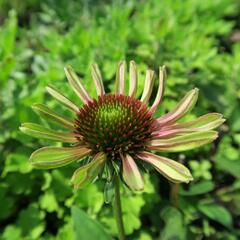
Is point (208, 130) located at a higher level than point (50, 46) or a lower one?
lower

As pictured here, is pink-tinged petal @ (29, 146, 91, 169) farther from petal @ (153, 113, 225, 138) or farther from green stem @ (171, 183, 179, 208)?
green stem @ (171, 183, 179, 208)

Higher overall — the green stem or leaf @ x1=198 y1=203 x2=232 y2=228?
the green stem

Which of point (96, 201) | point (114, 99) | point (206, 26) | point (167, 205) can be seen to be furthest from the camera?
point (206, 26)

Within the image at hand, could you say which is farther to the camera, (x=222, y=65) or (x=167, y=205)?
(x=222, y=65)

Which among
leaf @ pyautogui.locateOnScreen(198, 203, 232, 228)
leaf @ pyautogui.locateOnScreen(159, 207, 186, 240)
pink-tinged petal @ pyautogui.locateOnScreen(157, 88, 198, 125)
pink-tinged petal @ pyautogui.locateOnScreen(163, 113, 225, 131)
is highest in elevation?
pink-tinged petal @ pyautogui.locateOnScreen(157, 88, 198, 125)

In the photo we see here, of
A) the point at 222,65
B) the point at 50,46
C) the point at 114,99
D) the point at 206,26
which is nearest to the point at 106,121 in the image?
the point at 114,99

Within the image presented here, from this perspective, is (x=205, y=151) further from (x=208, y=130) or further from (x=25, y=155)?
(x=208, y=130)

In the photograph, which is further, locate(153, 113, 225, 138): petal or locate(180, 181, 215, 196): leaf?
locate(180, 181, 215, 196): leaf

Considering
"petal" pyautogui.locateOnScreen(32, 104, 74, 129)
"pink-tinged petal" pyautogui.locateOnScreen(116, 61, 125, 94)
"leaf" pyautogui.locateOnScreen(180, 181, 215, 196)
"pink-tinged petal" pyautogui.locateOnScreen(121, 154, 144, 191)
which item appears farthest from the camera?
"leaf" pyautogui.locateOnScreen(180, 181, 215, 196)

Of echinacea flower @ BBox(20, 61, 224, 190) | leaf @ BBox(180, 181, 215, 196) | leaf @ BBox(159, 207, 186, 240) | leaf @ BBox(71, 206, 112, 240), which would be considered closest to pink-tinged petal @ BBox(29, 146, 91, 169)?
echinacea flower @ BBox(20, 61, 224, 190)
